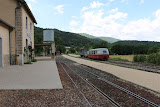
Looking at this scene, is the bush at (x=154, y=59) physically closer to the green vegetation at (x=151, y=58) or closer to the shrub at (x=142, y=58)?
the green vegetation at (x=151, y=58)

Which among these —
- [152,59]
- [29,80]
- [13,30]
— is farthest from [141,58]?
[29,80]

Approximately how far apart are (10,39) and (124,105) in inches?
547

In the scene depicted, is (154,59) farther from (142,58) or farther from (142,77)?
(142,77)

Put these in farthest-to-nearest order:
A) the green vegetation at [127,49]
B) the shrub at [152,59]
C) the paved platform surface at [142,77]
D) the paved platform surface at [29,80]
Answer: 1. the green vegetation at [127,49]
2. the shrub at [152,59]
3. the paved platform surface at [142,77]
4. the paved platform surface at [29,80]

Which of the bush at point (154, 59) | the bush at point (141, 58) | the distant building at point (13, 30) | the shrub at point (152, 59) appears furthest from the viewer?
the bush at point (141, 58)

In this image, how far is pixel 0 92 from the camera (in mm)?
5207

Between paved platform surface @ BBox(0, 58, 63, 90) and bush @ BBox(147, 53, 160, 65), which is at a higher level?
bush @ BBox(147, 53, 160, 65)

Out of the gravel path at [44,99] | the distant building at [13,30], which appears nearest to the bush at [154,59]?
the gravel path at [44,99]

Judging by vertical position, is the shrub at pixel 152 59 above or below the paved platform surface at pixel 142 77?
above

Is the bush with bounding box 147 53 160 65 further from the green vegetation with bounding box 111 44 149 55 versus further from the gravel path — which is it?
the green vegetation with bounding box 111 44 149 55

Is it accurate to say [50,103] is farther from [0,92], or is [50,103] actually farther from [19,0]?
[19,0]

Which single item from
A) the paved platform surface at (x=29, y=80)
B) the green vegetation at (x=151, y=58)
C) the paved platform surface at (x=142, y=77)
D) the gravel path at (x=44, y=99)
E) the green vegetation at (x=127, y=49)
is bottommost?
the paved platform surface at (x=142, y=77)

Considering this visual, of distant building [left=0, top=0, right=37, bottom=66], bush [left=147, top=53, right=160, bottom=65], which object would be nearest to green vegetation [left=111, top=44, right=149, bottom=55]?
bush [left=147, top=53, right=160, bottom=65]

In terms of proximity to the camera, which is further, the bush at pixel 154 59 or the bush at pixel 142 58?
the bush at pixel 142 58
